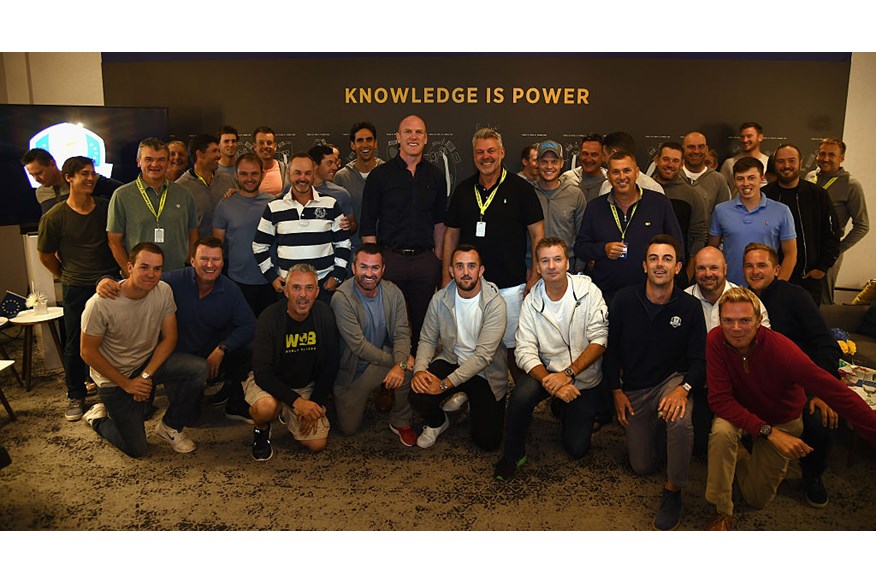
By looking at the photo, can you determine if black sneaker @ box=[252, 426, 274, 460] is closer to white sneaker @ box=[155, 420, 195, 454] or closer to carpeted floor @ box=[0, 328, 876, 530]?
carpeted floor @ box=[0, 328, 876, 530]

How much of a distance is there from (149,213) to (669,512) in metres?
3.45

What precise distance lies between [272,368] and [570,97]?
4.42m

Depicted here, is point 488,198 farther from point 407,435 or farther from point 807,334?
point 807,334

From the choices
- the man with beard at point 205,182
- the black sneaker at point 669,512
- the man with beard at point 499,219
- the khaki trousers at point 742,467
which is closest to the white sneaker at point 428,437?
Result: the man with beard at point 499,219

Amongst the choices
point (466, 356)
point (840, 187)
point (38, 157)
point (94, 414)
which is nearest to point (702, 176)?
point (840, 187)

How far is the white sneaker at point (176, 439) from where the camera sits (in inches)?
140

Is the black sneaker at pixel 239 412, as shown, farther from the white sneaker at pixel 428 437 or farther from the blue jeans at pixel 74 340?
the white sneaker at pixel 428 437

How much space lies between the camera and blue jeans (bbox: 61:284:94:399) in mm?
4012

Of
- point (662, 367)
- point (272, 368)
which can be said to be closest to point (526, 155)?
point (662, 367)

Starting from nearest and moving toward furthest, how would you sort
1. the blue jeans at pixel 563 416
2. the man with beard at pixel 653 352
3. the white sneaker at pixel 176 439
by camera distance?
the man with beard at pixel 653 352 < the blue jeans at pixel 563 416 < the white sneaker at pixel 176 439

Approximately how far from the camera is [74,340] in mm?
4035

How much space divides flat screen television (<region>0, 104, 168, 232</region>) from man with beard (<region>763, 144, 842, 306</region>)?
204 inches

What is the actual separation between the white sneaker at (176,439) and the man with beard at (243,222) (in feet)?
3.39

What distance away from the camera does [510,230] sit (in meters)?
3.90
